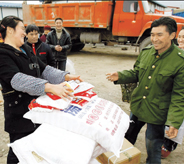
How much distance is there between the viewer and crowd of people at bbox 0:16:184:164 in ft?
4.11

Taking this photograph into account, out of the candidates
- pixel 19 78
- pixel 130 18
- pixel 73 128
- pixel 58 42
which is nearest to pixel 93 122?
pixel 73 128

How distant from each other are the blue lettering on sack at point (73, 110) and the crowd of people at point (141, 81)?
0.28 feet

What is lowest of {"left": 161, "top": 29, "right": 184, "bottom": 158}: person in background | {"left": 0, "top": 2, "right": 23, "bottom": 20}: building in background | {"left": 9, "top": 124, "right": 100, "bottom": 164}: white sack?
{"left": 161, "top": 29, "right": 184, "bottom": 158}: person in background

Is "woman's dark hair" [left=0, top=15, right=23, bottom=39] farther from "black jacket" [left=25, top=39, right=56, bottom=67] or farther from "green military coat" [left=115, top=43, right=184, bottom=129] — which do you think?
"black jacket" [left=25, top=39, right=56, bottom=67]

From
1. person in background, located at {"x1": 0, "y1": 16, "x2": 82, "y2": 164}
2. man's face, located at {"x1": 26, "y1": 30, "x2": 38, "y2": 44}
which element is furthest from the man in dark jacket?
person in background, located at {"x1": 0, "y1": 16, "x2": 82, "y2": 164}

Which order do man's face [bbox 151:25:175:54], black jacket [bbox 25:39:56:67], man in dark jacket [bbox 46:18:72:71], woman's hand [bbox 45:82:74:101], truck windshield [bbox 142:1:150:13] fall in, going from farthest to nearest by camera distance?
truck windshield [bbox 142:1:150:13]
man in dark jacket [bbox 46:18:72:71]
black jacket [bbox 25:39:56:67]
man's face [bbox 151:25:175:54]
woman's hand [bbox 45:82:74:101]

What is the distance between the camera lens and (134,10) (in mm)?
7305

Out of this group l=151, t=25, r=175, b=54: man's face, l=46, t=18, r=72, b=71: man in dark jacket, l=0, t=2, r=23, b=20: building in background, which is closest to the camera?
l=151, t=25, r=175, b=54: man's face

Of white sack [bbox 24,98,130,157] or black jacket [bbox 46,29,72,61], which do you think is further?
black jacket [bbox 46,29,72,61]

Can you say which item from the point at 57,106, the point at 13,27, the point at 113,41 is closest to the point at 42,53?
the point at 13,27

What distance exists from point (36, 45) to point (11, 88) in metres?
1.83

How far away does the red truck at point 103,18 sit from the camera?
24.2 feet

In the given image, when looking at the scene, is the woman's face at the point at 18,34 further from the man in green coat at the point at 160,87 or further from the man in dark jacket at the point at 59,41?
the man in dark jacket at the point at 59,41

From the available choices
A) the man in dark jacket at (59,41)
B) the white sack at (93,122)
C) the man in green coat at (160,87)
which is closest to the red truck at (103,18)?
the man in dark jacket at (59,41)
